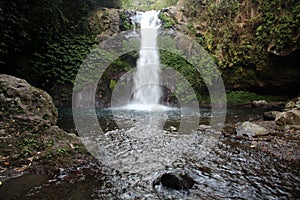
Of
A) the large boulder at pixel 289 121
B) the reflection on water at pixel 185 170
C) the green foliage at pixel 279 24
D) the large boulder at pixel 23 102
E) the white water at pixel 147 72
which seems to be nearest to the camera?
the reflection on water at pixel 185 170

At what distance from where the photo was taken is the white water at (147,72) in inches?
452

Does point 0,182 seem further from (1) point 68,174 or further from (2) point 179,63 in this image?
(2) point 179,63

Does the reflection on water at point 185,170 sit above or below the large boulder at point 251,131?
below

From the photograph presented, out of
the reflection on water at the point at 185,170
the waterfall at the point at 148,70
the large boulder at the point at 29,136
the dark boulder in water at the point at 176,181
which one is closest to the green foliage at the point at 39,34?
the waterfall at the point at 148,70

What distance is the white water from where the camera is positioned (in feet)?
37.7

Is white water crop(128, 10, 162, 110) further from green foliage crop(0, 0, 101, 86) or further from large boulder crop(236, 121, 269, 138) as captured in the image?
large boulder crop(236, 121, 269, 138)

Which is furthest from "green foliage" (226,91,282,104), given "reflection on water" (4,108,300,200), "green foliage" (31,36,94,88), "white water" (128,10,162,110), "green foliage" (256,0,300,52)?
"green foliage" (31,36,94,88)

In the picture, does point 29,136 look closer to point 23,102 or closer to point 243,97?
point 23,102

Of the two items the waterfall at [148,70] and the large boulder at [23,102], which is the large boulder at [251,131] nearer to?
the large boulder at [23,102]

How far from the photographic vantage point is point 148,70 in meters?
12.2

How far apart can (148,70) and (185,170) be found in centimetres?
944

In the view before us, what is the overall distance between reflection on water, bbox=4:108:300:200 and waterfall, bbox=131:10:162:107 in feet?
21.3

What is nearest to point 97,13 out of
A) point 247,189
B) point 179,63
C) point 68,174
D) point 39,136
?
point 179,63

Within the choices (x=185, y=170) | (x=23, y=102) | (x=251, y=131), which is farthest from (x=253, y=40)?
(x=23, y=102)
